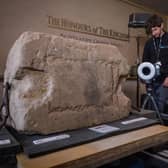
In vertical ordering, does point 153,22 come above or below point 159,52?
above

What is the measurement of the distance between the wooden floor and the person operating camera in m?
0.76

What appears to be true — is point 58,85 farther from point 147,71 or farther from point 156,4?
point 156,4

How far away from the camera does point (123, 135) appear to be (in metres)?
1.20

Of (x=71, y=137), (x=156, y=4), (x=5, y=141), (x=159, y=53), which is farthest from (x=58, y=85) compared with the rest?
(x=156, y=4)

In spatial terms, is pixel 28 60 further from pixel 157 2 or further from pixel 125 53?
pixel 157 2

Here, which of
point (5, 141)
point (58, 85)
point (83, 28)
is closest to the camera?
point (5, 141)

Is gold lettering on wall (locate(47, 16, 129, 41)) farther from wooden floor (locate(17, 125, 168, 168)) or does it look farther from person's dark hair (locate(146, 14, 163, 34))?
wooden floor (locate(17, 125, 168, 168))

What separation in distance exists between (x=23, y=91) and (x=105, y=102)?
1.96ft

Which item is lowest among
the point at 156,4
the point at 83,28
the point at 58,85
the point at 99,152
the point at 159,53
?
the point at 99,152

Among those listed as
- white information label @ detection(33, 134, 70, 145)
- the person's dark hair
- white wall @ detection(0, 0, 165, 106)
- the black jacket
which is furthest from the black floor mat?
the person's dark hair

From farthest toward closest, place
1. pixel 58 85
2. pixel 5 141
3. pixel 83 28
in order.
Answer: pixel 83 28 → pixel 58 85 → pixel 5 141

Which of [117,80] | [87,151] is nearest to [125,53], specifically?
[117,80]

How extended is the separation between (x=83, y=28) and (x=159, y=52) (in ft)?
2.97

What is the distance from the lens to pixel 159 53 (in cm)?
211
